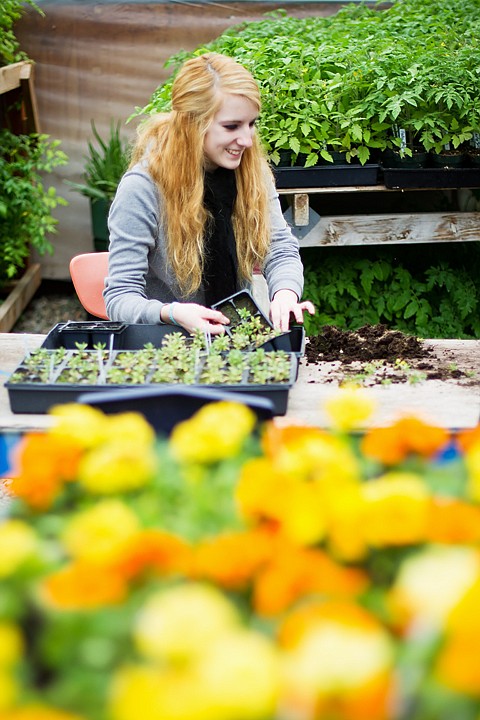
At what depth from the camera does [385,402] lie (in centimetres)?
174

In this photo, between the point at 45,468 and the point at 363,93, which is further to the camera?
the point at 363,93

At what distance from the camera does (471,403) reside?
172 centimetres

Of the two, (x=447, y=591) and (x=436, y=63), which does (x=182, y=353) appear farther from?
(x=436, y=63)

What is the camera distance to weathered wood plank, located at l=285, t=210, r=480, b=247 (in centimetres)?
390

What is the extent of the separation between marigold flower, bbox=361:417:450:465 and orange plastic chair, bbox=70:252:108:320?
2.03m

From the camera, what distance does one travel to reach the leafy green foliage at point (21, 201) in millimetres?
4680

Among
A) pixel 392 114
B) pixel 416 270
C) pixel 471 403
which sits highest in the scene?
pixel 392 114

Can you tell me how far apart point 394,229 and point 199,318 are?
2.09 metres

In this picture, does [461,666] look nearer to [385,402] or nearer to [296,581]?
[296,581]

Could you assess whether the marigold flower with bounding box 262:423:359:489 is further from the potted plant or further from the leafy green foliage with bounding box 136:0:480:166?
the potted plant

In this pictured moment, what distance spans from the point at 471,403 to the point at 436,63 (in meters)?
2.43

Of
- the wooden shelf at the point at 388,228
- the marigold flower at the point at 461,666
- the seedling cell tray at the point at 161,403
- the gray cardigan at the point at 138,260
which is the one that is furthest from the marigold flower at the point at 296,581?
the wooden shelf at the point at 388,228

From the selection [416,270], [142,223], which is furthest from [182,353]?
[416,270]

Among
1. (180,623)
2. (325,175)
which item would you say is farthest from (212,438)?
(325,175)
